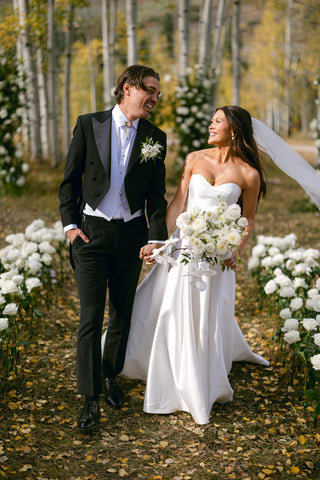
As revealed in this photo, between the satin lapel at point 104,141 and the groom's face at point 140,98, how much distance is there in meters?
0.18

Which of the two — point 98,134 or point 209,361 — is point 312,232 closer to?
point 209,361

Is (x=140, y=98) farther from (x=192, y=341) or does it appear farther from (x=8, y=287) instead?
(x=8, y=287)

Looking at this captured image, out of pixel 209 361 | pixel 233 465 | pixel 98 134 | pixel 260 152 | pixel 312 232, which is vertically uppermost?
pixel 98 134

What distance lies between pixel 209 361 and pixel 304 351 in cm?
74

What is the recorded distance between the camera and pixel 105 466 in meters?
3.19

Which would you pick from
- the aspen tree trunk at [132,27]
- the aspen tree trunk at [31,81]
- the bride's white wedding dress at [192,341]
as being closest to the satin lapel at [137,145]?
the bride's white wedding dress at [192,341]

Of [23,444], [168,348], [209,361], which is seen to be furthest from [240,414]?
[23,444]

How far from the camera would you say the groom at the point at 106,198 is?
3.38 meters

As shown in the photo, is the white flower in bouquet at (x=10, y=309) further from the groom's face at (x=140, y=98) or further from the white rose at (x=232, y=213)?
the white rose at (x=232, y=213)

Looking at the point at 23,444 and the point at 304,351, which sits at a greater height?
the point at 304,351

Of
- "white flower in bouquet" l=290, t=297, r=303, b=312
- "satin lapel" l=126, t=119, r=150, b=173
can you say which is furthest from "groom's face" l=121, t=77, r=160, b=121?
"white flower in bouquet" l=290, t=297, r=303, b=312

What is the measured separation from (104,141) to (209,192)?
867 mm

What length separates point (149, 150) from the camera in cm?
339

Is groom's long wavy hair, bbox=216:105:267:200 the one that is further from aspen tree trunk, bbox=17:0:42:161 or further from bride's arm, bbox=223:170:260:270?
aspen tree trunk, bbox=17:0:42:161
